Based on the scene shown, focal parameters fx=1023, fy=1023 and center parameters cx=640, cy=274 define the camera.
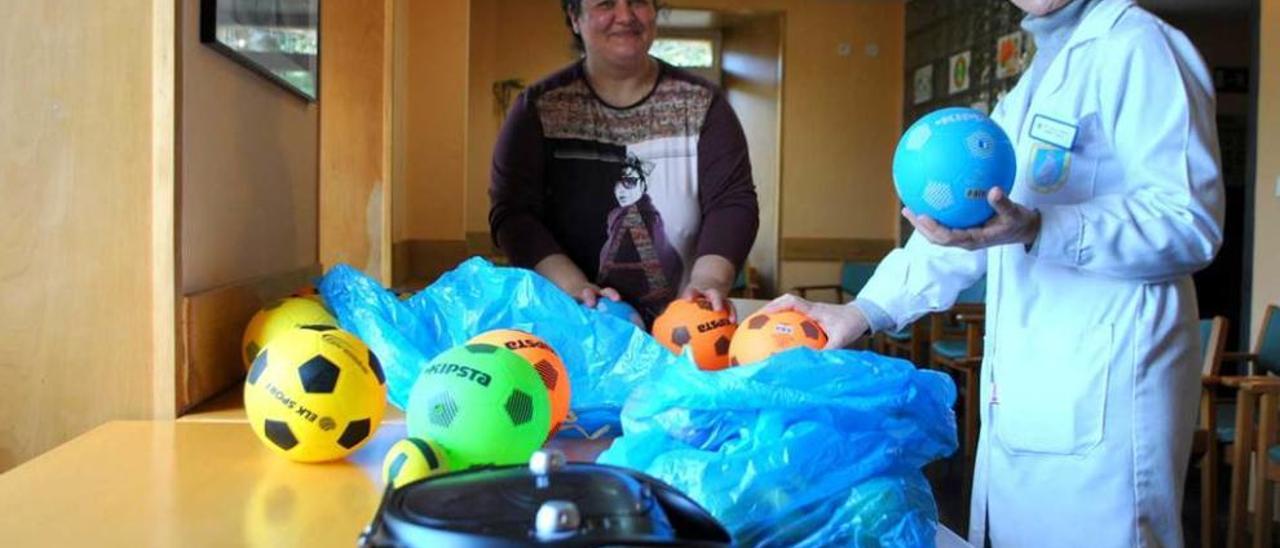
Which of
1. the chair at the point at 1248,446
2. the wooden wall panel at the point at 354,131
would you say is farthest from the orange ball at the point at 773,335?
the chair at the point at 1248,446

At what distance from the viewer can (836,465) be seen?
1083mm

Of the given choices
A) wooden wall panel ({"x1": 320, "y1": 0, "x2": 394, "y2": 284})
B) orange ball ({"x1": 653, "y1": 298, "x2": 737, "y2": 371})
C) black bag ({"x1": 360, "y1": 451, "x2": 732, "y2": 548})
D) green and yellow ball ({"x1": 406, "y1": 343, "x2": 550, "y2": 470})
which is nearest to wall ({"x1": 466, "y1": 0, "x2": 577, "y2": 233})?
wooden wall panel ({"x1": 320, "y1": 0, "x2": 394, "y2": 284})

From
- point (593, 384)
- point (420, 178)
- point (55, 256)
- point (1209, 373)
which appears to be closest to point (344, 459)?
point (593, 384)

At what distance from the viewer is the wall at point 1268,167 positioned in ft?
15.2

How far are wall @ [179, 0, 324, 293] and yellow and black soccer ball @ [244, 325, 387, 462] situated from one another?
1.60 ft

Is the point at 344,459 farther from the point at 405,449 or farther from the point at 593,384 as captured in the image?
the point at 593,384

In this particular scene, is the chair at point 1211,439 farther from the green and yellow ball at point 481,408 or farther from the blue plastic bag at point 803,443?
the green and yellow ball at point 481,408

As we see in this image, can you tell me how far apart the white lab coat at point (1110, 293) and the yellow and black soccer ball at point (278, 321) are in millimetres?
1249

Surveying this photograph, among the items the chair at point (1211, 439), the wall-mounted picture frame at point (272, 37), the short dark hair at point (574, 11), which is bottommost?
the chair at point (1211, 439)

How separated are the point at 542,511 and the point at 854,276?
739 centimetres

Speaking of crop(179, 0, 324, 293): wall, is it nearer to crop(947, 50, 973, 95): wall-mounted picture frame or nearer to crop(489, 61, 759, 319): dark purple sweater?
crop(489, 61, 759, 319): dark purple sweater

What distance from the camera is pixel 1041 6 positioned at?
1807 mm

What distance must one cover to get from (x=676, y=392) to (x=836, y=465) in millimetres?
200

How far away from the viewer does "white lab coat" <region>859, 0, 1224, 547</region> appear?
5.21 feet
